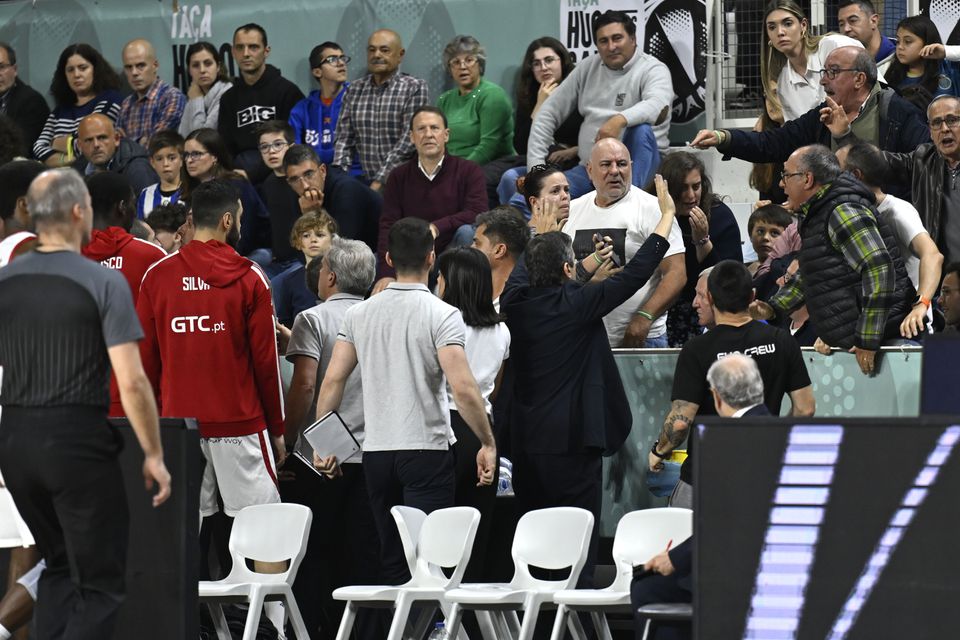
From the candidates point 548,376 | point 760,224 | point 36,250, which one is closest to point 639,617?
point 548,376

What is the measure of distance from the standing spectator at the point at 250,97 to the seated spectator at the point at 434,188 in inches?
74.2

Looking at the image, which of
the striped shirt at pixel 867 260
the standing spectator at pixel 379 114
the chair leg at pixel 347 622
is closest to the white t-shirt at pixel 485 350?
the chair leg at pixel 347 622

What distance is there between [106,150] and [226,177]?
4.18ft

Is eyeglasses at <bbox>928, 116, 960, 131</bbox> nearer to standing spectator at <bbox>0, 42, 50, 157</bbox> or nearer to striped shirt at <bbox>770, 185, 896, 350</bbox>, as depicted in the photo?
striped shirt at <bbox>770, 185, 896, 350</bbox>

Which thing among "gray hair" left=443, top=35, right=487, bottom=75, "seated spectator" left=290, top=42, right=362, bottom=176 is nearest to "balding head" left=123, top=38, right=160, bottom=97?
"seated spectator" left=290, top=42, right=362, bottom=176

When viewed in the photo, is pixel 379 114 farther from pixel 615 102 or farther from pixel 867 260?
pixel 867 260

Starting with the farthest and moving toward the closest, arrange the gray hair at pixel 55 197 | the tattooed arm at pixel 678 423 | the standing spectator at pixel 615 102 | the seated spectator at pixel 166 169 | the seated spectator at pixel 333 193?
1. the seated spectator at pixel 166 169
2. the seated spectator at pixel 333 193
3. the standing spectator at pixel 615 102
4. the tattooed arm at pixel 678 423
5. the gray hair at pixel 55 197

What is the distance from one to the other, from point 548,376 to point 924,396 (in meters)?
1.72

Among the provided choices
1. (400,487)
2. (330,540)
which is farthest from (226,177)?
(400,487)

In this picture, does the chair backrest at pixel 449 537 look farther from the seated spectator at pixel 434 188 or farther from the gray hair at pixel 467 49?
the gray hair at pixel 467 49

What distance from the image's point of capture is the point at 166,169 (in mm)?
10188

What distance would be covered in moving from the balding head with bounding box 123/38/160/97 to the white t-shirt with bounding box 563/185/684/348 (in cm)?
480

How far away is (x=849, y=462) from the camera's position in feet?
17.2

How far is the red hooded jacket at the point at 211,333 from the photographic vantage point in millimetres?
6773
